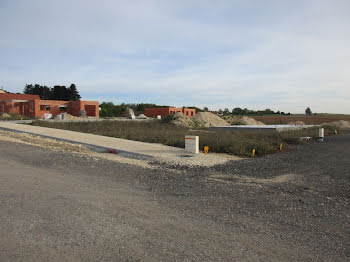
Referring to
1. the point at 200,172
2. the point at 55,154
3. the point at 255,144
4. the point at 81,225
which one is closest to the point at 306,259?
the point at 81,225

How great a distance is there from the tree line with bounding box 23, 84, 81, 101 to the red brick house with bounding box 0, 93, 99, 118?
2599cm

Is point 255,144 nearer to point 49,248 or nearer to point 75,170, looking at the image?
point 75,170

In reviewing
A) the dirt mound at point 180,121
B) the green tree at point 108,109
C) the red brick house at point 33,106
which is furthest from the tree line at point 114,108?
the dirt mound at point 180,121

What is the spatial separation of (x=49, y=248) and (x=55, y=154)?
743 centimetres

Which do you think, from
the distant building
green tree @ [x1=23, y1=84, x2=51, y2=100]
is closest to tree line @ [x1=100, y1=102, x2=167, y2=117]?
the distant building

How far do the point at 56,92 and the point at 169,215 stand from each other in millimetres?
73882

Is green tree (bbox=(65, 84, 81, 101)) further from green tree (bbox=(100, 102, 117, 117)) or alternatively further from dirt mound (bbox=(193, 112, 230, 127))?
dirt mound (bbox=(193, 112, 230, 127))

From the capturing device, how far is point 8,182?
6086 mm

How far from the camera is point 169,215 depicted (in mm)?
4480

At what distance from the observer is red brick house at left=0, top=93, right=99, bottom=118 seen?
4059cm

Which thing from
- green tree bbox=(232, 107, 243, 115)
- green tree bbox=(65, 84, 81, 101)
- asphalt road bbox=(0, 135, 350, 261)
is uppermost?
green tree bbox=(65, 84, 81, 101)

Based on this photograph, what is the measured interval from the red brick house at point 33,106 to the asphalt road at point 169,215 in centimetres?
3639

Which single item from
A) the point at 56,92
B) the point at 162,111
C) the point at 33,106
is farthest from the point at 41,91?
the point at 162,111

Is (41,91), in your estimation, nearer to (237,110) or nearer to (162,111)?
(162,111)
